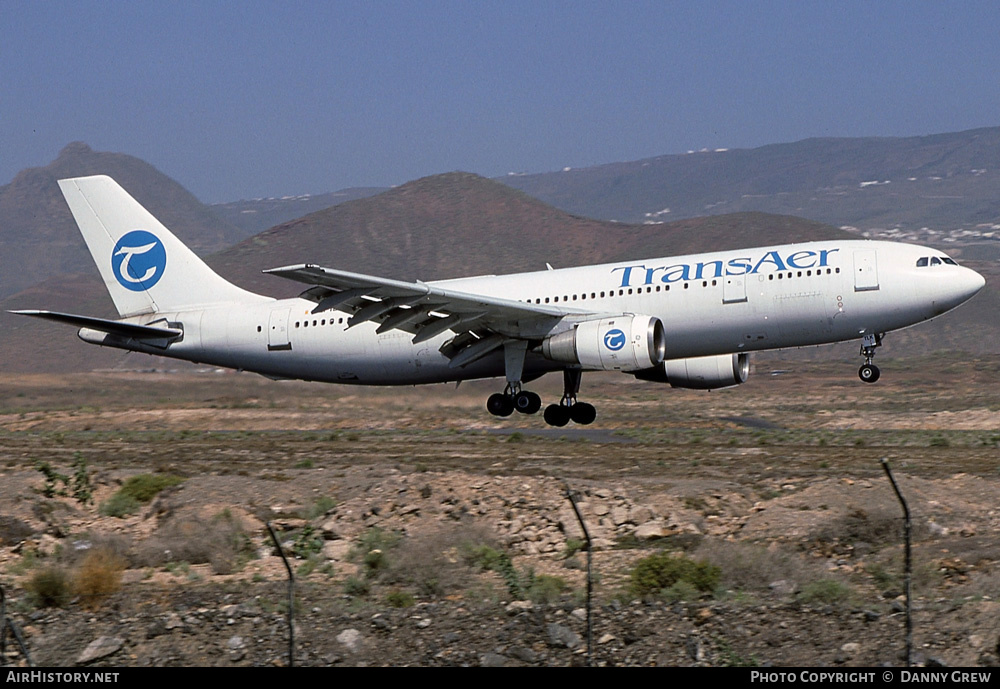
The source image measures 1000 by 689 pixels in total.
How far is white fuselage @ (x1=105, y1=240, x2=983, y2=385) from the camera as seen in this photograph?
31219mm

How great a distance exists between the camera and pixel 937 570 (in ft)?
63.8

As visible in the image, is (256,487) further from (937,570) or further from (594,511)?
(937,570)

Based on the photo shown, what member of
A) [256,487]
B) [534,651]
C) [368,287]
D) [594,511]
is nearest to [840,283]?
[594,511]

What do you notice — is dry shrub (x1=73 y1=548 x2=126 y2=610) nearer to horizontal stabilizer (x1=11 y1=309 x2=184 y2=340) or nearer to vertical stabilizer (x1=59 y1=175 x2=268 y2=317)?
horizontal stabilizer (x1=11 y1=309 x2=184 y2=340)

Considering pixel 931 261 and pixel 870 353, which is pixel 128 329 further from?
pixel 931 261

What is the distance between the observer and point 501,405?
1383 inches

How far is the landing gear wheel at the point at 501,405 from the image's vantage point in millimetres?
35000

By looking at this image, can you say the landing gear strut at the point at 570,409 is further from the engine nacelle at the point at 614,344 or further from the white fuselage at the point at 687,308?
the engine nacelle at the point at 614,344

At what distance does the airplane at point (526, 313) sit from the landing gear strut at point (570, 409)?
1.7 inches

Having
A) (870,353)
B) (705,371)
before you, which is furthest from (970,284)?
(705,371)

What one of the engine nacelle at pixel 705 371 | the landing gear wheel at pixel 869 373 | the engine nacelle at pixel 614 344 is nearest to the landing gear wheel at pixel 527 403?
the engine nacelle at pixel 614 344

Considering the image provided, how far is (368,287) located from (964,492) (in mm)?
14769

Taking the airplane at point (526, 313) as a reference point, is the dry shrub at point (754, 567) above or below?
below

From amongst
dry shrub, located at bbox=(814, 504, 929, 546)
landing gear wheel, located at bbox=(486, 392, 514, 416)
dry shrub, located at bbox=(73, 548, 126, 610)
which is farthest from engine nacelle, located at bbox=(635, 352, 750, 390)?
dry shrub, located at bbox=(73, 548, 126, 610)
